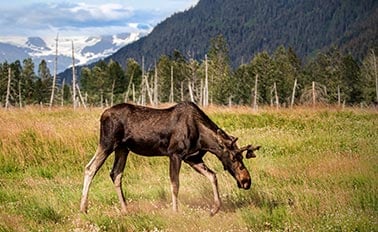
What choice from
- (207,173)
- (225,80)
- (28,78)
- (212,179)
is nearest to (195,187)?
(207,173)

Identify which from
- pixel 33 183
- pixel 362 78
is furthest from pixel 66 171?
pixel 362 78

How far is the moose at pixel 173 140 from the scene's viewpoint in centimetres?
865

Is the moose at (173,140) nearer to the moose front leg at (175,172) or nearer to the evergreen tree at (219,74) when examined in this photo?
the moose front leg at (175,172)

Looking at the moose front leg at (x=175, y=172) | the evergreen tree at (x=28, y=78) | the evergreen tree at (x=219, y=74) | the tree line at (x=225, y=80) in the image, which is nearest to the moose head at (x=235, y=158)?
the moose front leg at (x=175, y=172)

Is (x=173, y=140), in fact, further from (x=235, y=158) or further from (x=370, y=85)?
(x=370, y=85)

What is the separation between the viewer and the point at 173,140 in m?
8.69

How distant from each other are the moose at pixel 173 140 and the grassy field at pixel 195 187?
56 cm

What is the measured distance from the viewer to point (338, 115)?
2384 centimetres

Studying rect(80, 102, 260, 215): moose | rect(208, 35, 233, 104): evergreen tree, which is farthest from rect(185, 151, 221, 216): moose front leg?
rect(208, 35, 233, 104): evergreen tree

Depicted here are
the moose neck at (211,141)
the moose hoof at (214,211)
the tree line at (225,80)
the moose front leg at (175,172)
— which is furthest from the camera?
the tree line at (225,80)

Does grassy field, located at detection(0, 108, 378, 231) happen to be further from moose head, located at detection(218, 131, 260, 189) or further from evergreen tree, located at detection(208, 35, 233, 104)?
evergreen tree, located at detection(208, 35, 233, 104)

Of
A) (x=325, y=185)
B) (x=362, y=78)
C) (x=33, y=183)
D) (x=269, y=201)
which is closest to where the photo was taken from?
(x=269, y=201)

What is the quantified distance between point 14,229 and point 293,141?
9743 millimetres

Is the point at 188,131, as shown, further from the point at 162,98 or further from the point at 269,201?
the point at 162,98
